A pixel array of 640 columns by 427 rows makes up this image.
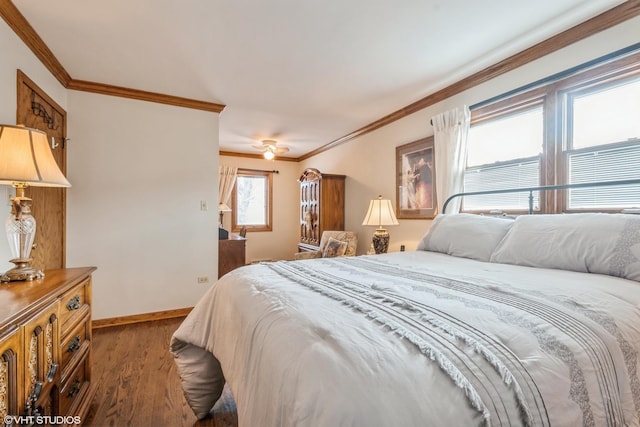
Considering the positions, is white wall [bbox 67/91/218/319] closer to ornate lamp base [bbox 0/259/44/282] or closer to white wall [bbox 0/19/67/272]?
white wall [bbox 0/19/67/272]

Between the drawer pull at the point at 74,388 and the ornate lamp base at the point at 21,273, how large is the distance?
0.57m

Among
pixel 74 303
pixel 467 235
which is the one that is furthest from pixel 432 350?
pixel 74 303

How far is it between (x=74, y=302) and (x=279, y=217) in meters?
4.72

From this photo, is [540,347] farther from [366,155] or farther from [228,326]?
[366,155]

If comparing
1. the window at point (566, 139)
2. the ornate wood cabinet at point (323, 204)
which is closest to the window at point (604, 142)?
the window at point (566, 139)

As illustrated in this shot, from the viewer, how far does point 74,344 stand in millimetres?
1480

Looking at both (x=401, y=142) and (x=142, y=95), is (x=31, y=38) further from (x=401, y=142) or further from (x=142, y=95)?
(x=401, y=142)

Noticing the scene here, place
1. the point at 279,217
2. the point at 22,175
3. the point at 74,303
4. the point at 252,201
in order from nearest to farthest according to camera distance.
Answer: the point at 22,175, the point at 74,303, the point at 252,201, the point at 279,217

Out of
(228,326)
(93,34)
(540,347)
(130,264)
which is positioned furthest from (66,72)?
(540,347)

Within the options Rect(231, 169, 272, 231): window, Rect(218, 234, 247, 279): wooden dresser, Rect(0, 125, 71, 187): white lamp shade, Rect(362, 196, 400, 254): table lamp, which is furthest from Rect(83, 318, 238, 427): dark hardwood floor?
Rect(231, 169, 272, 231): window

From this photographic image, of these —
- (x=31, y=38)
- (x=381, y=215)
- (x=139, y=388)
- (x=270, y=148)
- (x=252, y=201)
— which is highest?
(x=31, y=38)

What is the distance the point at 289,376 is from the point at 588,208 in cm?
234

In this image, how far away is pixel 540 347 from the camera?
28.8 inches

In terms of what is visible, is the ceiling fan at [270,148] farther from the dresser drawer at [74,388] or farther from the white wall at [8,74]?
the dresser drawer at [74,388]
